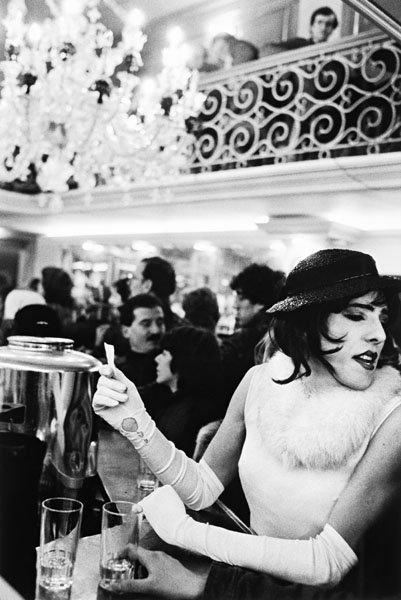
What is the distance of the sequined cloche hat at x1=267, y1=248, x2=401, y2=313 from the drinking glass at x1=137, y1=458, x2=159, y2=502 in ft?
1.79

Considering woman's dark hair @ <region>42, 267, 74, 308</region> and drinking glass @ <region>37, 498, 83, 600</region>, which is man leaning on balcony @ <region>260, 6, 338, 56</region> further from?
drinking glass @ <region>37, 498, 83, 600</region>

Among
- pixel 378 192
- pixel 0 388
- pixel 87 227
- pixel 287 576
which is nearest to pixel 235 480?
pixel 287 576

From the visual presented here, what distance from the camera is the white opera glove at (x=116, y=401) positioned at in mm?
1134

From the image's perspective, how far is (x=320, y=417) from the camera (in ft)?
3.90

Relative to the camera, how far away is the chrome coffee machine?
1162 mm

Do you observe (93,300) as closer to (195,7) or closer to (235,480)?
(235,480)

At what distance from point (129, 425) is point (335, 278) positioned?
0.51 metres

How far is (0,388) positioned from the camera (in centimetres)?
118

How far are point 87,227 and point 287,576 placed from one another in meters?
4.30

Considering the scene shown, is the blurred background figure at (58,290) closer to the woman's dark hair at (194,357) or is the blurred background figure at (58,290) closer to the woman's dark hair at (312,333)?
the woman's dark hair at (194,357)

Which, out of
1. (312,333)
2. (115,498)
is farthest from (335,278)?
(115,498)

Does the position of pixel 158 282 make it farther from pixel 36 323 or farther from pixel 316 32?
pixel 316 32

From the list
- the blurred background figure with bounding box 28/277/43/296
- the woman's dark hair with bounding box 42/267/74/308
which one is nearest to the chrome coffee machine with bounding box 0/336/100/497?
the woman's dark hair with bounding box 42/267/74/308

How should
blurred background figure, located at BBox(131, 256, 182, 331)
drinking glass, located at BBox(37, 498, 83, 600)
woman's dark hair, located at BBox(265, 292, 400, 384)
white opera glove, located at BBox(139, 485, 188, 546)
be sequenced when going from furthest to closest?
blurred background figure, located at BBox(131, 256, 182, 331), woman's dark hair, located at BBox(265, 292, 400, 384), white opera glove, located at BBox(139, 485, 188, 546), drinking glass, located at BBox(37, 498, 83, 600)
